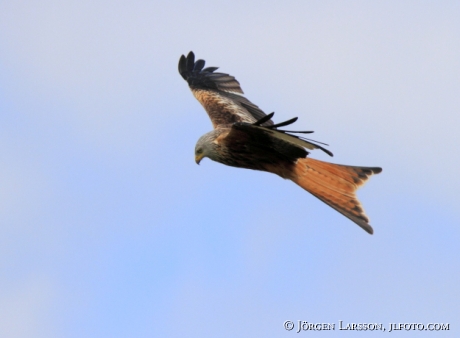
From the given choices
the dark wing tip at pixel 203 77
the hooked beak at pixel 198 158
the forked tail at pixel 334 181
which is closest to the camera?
the forked tail at pixel 334 181

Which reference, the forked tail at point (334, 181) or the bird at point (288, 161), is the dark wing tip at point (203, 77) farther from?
the forked tail at point (334, 181)

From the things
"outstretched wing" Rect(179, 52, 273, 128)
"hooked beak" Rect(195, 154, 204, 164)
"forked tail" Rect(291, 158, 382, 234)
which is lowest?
"forked tail" Rect(291, 158, 382, 234)

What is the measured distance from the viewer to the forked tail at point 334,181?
30.8ft

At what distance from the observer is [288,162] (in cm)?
946

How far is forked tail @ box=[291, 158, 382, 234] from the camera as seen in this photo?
369 inches

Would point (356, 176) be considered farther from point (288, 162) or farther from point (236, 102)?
point (236, 102)

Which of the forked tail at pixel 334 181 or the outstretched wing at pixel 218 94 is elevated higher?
the outstretched wing at pixel 218 94

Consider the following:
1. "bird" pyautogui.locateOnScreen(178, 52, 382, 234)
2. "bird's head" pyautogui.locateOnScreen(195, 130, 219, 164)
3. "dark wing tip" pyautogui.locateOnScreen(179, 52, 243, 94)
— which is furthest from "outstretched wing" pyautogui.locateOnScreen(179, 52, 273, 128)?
"bird's head" pyautogui.locateOnScreen(195, 130, 219, 164)

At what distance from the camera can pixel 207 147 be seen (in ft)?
31.0

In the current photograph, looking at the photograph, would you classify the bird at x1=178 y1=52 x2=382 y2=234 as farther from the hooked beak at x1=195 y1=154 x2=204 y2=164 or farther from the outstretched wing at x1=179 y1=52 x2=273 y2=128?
the outstretched wing at x1=179 y1=52 x2=273 y2=128

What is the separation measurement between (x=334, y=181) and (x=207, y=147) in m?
1.52

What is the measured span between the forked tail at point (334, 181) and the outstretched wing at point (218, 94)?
140cm

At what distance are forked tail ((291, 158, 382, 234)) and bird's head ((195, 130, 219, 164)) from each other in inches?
37.7

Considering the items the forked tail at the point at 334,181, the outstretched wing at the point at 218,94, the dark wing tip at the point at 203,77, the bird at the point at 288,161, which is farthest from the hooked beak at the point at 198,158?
the dark wing tip at the point at 203,77
